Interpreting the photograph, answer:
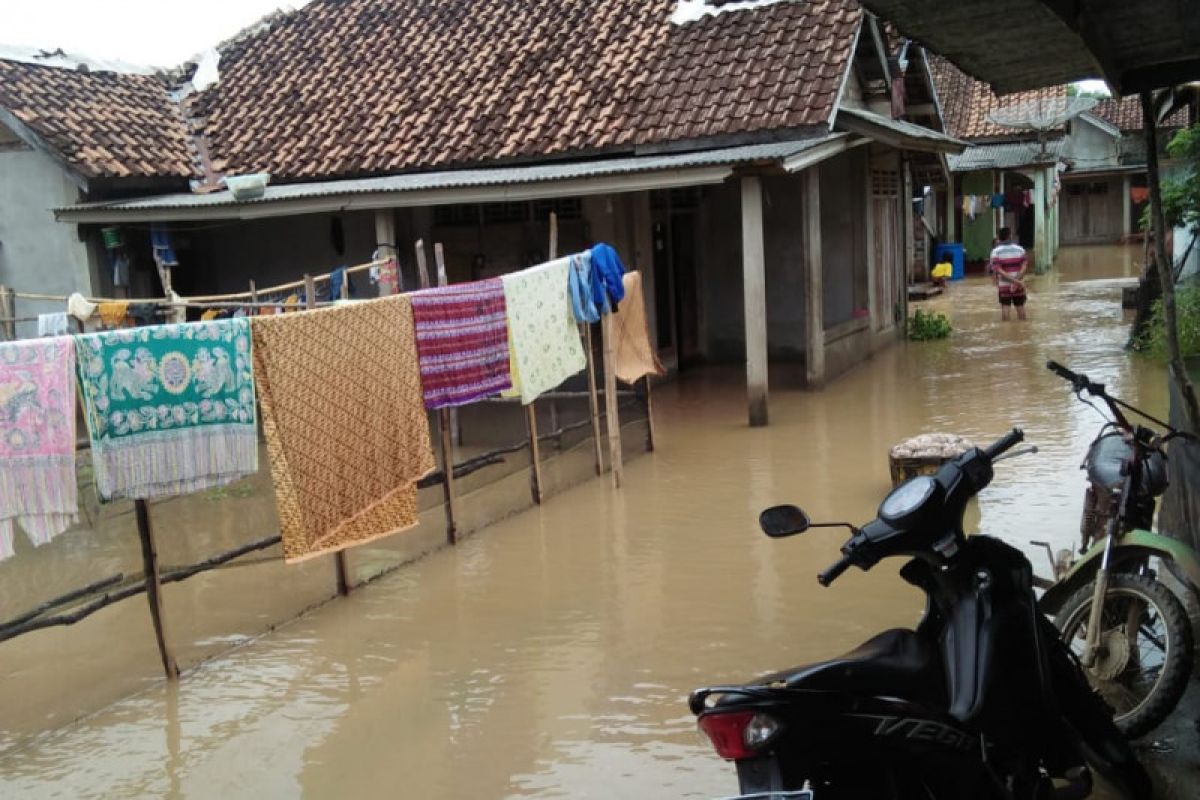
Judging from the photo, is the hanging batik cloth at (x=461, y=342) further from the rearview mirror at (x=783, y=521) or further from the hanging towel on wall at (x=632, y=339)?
the rearview mirror at (x=783, y=521)

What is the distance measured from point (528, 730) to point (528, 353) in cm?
410

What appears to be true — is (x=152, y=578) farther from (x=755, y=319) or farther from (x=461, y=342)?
(x=755, y=319)

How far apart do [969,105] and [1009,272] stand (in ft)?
48.6

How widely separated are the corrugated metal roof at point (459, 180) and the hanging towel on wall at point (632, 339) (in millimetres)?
1681

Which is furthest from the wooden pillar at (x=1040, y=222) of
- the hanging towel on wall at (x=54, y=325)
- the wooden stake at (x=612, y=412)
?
the hanging towel on wall at (x=54, y=325)

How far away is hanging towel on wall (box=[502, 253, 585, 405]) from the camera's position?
331 inches

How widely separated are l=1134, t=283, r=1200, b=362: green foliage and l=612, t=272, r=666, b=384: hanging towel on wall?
4.42 meters

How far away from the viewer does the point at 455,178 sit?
13.0 m

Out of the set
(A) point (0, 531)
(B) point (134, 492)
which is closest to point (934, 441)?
(B) point (134, 492)

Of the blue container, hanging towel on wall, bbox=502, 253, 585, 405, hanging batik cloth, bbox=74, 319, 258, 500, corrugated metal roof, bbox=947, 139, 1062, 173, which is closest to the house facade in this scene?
hanging towel on wall, bbox=502, 253, 585, 405

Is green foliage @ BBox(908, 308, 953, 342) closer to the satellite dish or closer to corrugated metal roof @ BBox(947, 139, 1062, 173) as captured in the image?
corrugated metal roof @ BBox(947, 139, 1062, 173)

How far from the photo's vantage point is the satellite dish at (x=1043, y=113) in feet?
91.1

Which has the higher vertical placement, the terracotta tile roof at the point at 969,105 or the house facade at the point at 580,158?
the terracotta tile roof at the point at 969,105

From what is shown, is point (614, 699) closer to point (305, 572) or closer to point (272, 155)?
point (305, 572)
